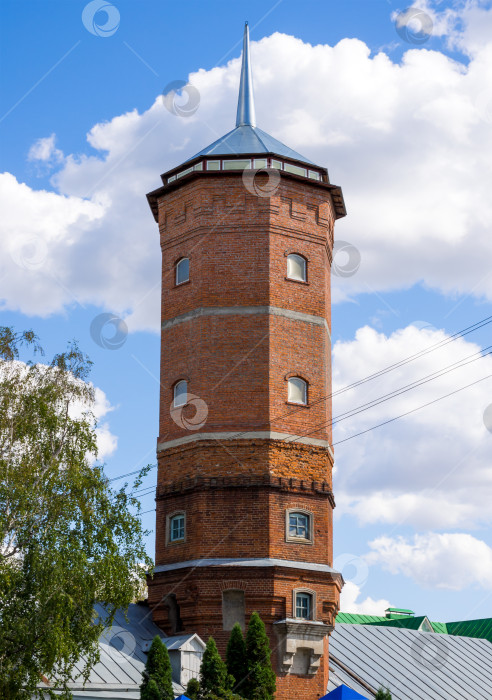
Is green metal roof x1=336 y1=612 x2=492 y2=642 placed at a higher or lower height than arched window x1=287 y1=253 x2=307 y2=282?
lower

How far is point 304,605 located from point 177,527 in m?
4.71

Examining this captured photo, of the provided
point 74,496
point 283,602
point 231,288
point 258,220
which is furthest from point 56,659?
point 258,220

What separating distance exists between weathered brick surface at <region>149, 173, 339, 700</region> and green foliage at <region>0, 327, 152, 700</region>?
524 cm

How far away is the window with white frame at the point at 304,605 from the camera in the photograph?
32.1 m

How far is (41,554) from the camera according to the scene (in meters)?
24.8

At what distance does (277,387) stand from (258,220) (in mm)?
5638

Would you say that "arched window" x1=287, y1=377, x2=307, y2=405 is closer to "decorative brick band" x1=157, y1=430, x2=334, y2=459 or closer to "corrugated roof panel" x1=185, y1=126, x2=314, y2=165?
"decorative brick band" x1=157, y1=430, x2=334, y2=459

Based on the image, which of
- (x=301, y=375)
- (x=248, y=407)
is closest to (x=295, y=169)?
(x=301, y=375)

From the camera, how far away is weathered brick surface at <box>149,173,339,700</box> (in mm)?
31938

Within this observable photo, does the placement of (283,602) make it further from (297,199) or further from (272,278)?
(297,199)

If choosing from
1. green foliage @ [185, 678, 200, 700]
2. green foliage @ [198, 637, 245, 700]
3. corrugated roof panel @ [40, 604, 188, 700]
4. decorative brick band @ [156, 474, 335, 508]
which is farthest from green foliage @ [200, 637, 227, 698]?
decorative brick band @ [156, 474, 335, 508]

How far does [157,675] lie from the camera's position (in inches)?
1128

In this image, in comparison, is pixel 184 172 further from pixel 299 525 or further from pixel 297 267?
pixel 299 525

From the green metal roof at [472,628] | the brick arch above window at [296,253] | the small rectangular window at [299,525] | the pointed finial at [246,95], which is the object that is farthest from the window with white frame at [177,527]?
the green metal roof at [472,628]
